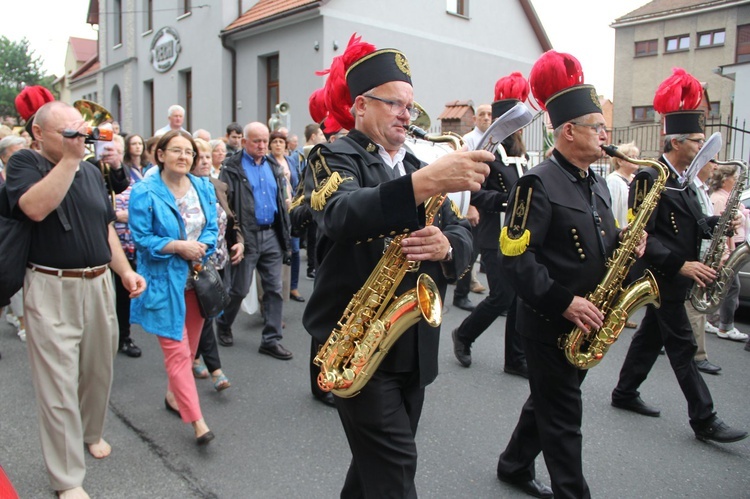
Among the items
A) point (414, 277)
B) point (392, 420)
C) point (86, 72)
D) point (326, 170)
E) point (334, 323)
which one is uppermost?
point (86, 72)

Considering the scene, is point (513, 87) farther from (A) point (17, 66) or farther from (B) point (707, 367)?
(A) point (17, 66)

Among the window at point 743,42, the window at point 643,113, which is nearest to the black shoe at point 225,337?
the window at point 743,42

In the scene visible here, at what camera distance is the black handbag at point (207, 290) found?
421cm

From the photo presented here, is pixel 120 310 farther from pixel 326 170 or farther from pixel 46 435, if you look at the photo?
pixel 326 170

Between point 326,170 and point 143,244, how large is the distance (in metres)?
2.29

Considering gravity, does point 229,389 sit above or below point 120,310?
below

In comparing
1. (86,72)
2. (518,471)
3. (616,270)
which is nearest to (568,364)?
(616,270)

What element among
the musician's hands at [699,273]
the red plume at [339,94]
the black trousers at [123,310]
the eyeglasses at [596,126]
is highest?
the red plume at [339,94]

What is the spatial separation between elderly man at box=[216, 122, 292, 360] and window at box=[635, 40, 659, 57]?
3533 centimetres

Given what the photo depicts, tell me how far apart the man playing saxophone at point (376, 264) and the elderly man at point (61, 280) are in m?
1.60

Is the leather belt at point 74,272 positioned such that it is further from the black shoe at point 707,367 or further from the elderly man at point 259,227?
the black shoe at point 707,367

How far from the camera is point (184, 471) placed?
370 centimetres

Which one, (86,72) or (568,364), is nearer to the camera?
(568,364)

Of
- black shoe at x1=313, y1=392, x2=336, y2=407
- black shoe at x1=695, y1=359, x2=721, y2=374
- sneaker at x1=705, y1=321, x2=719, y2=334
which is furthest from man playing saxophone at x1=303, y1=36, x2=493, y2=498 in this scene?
sneaker at x1=705, y1=321, x2=719, y2=334
